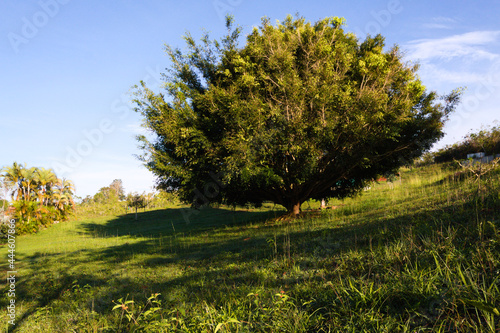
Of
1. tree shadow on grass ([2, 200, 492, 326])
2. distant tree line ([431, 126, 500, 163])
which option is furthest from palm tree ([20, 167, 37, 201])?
distant tree line ([431, 126, 500, 163])

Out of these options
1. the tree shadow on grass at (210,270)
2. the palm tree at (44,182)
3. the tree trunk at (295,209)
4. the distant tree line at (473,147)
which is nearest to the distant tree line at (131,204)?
the palm tree at (44,182)

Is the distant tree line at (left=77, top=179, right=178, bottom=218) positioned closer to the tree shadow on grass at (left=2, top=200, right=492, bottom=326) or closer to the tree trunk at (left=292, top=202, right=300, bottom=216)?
the tree trunk at (left=292, top=202, right=300, bottom=216)

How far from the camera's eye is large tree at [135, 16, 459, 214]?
39.1 feet

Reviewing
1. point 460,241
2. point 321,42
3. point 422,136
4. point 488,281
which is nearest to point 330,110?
point 321,42

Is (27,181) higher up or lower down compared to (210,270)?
higher up

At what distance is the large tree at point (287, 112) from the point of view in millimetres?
11922

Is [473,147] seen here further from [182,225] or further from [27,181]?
[27,181]

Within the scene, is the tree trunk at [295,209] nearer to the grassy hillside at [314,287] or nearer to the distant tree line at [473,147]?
the grassy hillside at [314,287]

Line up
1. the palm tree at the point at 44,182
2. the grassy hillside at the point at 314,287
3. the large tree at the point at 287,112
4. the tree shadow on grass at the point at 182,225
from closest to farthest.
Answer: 1. the grassy hillside at the point at 314,287
2. the large tree at the point at 287,112
3. the tree shadow on grass at the point at 182,225
4. the palm tree at the point at 44,182

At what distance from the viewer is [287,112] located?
1200 centimetres

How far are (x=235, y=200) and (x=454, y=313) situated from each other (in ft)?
46.1

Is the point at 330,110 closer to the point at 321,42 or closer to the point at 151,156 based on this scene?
the point at 321,42

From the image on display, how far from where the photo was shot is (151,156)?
1386 cm

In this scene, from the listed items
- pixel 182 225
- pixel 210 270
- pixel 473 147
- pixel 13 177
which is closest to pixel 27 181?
pixel 13 177
